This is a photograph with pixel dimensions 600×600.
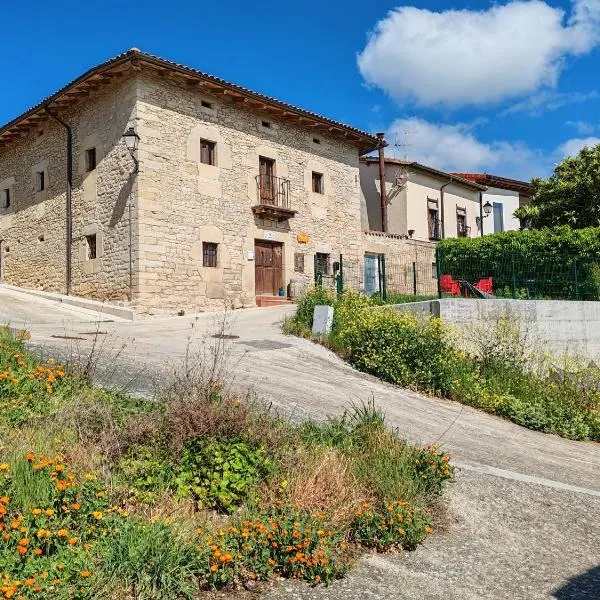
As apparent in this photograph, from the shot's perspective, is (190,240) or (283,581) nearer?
(283,581)

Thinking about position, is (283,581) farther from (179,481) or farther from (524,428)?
(524,428)

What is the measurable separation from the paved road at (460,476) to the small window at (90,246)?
19.9 feet

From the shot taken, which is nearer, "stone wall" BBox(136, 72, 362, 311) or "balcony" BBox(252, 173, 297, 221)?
"stone wall" BBox(136, 72, 362, 311)

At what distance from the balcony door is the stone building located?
4cm

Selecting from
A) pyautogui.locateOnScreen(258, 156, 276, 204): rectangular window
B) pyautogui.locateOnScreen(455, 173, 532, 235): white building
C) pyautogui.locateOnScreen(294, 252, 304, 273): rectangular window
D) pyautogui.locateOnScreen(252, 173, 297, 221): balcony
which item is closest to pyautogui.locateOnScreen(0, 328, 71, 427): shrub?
pyautogui.locateOnScreen(252, 173, 297, 221): balcony

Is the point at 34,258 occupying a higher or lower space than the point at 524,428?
higher

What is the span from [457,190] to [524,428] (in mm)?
23642

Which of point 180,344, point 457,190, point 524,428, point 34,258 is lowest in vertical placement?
point 524,428

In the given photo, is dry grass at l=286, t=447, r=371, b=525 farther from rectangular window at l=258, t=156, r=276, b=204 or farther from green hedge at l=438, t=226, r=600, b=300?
rectangular window at l=258, t=156, r=276, b=204

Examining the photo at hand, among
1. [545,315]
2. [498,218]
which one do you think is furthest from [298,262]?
[498,218]

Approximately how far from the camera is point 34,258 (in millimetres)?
20000

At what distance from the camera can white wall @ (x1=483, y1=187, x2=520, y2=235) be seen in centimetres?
3328

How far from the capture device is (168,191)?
54.1 feet

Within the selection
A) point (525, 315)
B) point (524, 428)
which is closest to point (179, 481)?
point (524, 428)
